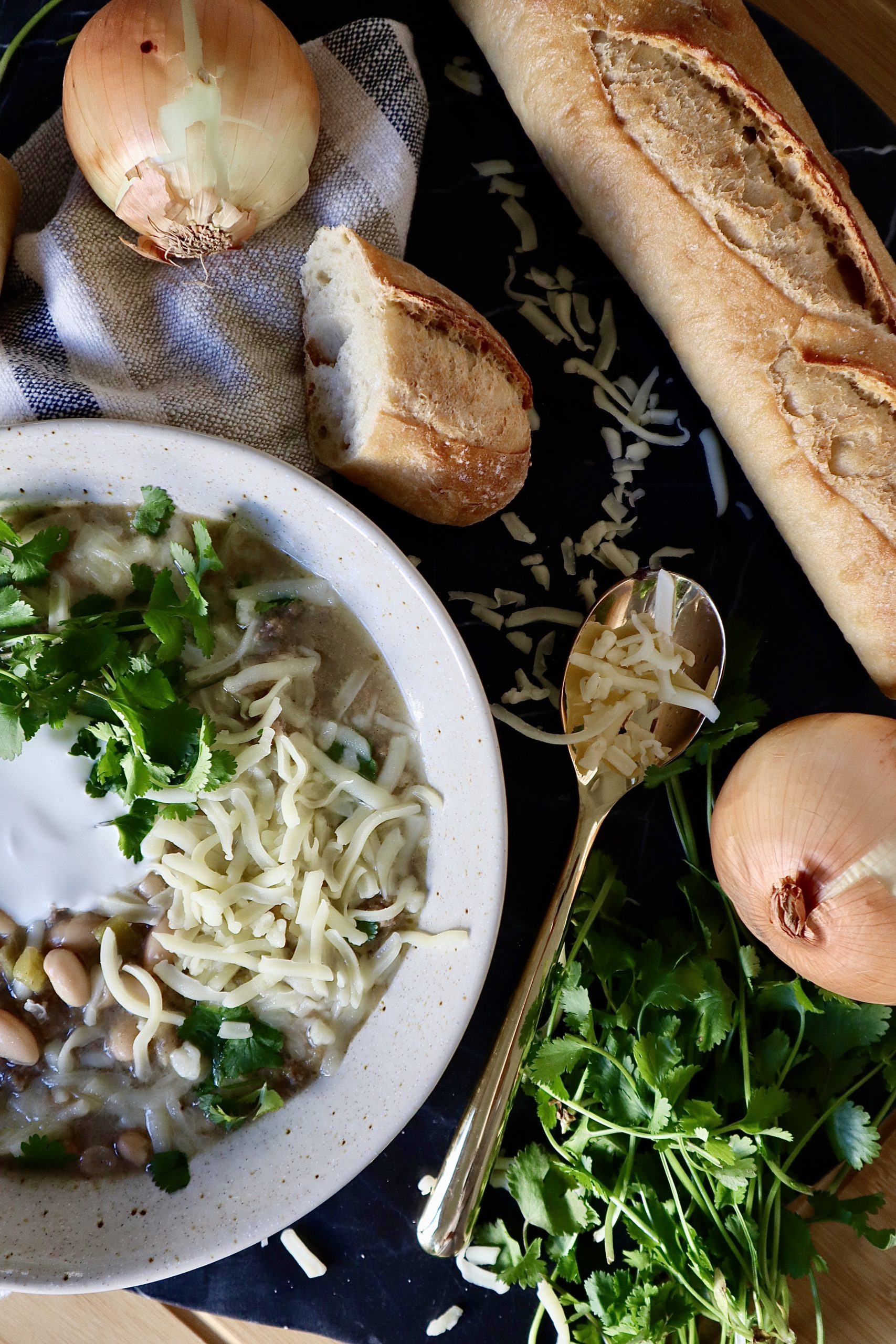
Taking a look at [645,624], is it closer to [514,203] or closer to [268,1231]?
[514,203]

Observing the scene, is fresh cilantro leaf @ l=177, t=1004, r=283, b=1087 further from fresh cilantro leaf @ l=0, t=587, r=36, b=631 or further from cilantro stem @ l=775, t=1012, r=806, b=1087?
cilantro stem @ l=775, t=1012, r=806, b=1087

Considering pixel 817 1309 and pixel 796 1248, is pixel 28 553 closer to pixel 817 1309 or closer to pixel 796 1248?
pixel 796 1248

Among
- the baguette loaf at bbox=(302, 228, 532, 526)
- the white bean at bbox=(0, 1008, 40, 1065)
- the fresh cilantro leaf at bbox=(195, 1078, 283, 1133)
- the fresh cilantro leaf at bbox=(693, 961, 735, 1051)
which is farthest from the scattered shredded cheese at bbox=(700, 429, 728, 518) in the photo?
the white bean at bbox=(0, 1008, 40, 1065)

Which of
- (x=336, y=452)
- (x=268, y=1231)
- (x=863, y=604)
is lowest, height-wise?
(x=268, y=1231)

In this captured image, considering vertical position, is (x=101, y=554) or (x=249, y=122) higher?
(x=249, y=122)

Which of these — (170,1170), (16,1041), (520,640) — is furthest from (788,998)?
(16,1041)

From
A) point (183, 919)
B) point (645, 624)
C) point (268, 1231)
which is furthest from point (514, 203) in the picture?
point (268, 1231)

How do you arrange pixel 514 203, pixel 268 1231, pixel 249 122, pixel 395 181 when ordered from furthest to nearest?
1. pixel 514 203
2. pixel 395 181
3. pixel 268 1231
4. pixel 249 122
